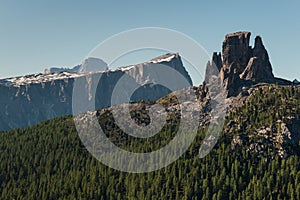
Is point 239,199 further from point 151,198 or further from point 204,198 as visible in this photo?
point 151,198

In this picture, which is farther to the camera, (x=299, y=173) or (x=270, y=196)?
(x=299, y=173)

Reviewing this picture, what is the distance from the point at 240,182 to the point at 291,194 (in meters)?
26.5

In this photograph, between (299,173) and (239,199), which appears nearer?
(239,199)

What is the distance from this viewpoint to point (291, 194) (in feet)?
605

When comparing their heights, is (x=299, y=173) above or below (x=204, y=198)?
above

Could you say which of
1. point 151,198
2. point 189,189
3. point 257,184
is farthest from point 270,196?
point 151,198

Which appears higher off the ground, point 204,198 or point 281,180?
point 281,180

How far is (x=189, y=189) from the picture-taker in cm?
19825

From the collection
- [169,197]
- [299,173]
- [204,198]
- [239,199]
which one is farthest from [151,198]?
[299,173]

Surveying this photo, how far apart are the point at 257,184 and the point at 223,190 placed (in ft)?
59.2

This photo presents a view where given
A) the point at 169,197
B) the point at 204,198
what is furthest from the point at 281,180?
the point at 169,197

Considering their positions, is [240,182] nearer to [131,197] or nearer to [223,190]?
[223,190]

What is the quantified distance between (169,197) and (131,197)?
20751 mm

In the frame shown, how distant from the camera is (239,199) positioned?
612 feet
